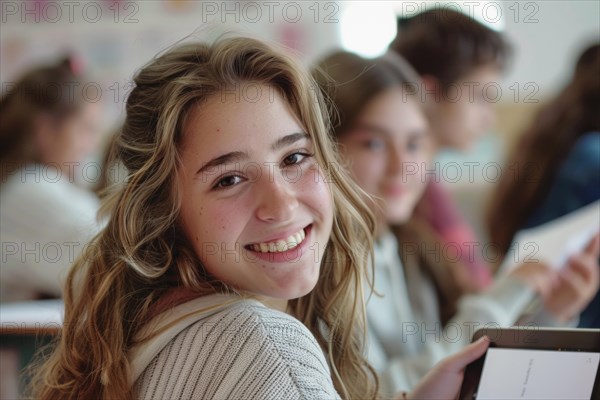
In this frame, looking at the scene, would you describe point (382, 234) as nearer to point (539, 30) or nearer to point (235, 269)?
point (235, 269)

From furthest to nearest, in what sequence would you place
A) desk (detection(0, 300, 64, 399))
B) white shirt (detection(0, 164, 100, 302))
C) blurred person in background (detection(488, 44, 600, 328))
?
white shirt (detection(0, 164, 100, 302))
blurred person in background (detection(488, 44, 600, 328))
desk (detection(0, 300, 64, 399))

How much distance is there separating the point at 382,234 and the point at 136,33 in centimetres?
224

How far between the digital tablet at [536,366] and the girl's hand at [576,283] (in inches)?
21.1

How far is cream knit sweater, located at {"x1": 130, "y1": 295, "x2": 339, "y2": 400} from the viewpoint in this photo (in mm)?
632

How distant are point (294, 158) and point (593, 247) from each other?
67 centimetres

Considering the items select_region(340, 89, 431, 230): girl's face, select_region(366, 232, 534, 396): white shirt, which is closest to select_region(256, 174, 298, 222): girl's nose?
select_region(366, 232, 534, 396): white shirt

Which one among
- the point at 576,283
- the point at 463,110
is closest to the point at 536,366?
the point at 576,283

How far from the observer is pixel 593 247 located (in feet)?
4.04

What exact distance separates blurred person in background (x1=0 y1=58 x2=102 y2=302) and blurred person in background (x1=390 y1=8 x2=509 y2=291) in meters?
0.75

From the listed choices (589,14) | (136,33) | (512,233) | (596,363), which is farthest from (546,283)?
(136,33)

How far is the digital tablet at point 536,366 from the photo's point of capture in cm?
68

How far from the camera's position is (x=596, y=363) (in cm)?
68

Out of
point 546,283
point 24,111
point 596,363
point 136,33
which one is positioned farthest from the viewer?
point 136,33

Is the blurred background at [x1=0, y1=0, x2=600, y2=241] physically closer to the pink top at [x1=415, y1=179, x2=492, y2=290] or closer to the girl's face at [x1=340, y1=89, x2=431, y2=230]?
the pink top at [x1=415, y1=179, x2=492, y2=290]
